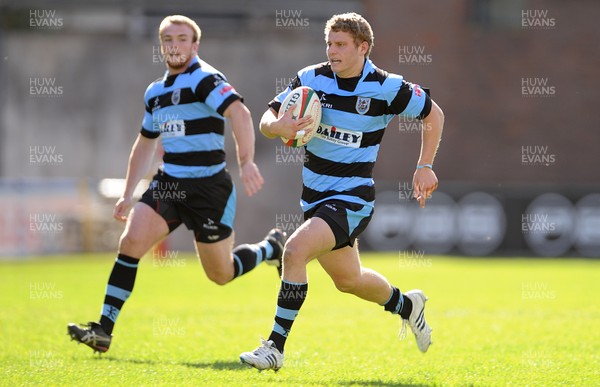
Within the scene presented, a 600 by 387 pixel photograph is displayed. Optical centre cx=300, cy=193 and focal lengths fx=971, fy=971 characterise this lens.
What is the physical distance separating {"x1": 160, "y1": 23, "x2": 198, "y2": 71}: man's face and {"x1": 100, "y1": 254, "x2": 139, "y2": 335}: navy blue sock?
5.21 feet

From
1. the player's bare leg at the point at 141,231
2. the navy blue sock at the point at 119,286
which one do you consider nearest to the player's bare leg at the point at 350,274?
the player's bare leg at the point at 141,231

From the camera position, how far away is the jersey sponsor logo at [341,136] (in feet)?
22.5

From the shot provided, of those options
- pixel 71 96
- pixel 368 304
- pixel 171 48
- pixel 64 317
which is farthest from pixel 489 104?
pixel 171 48

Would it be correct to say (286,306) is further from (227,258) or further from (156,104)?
(156,104)

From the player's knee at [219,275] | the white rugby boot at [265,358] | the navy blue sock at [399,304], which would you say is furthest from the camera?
the player's knee at [219,275]

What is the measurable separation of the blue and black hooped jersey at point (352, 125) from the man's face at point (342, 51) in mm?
165

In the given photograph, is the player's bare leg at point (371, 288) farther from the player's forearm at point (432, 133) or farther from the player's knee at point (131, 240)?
the player's knee at point (131, 240)

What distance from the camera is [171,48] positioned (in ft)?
24.6

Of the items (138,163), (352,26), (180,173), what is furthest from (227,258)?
(352,26)

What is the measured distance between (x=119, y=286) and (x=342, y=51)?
2.57 metres

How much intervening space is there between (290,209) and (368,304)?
14.7 metres

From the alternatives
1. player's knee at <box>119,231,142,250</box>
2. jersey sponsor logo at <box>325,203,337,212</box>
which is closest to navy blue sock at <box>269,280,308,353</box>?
jersey sponsor logo at <box>325,203,337,212</box>

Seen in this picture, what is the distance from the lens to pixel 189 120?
766cm

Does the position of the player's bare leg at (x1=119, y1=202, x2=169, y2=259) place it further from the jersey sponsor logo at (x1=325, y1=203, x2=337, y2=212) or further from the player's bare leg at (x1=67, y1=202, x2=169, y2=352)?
the jersey sponsor logo at (x1=325, y1=203, x2=337, y2=212)
